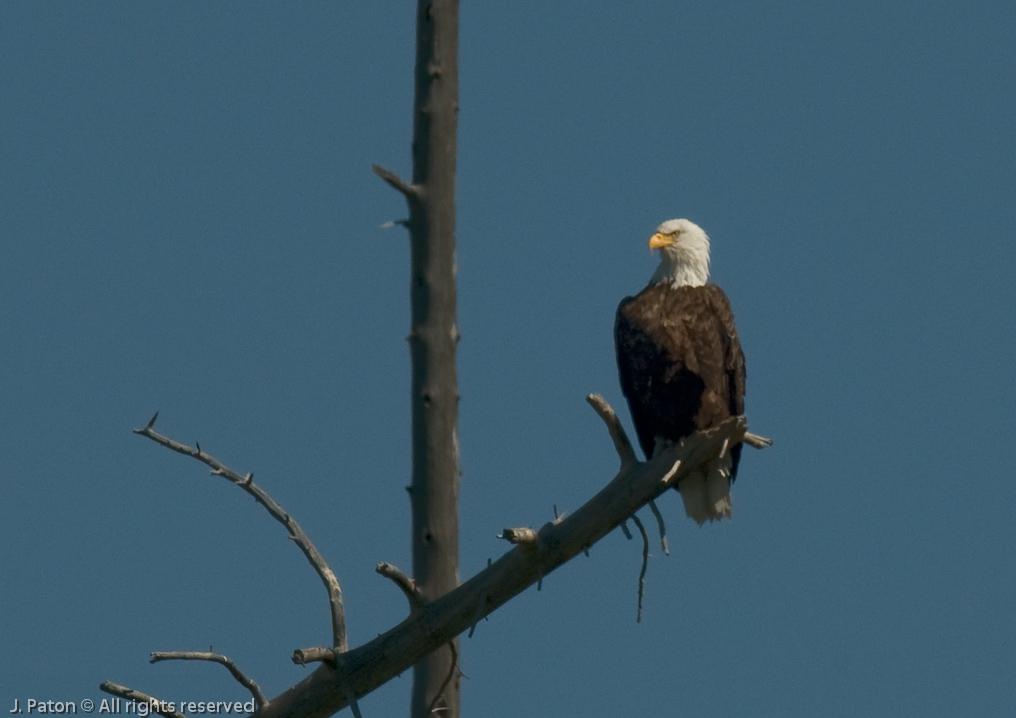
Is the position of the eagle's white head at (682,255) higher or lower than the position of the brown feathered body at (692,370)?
higher

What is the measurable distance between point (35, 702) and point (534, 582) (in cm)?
190

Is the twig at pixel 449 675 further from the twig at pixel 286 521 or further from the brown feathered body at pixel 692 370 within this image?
the brown feathered body at pixel 692 370

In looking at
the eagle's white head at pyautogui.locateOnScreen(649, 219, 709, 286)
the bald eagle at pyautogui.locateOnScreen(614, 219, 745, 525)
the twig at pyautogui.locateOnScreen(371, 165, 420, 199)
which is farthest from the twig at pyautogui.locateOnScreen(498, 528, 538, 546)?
the eagle's white head at pyautogui.locateOnScreen(649, 219, 709, 286)

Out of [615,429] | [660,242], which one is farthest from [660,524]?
[660,242]

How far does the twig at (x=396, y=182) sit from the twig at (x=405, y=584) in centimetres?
118

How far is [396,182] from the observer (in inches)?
171

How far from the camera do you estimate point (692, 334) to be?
5.66 meters

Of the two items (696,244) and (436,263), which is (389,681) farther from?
(696,244)

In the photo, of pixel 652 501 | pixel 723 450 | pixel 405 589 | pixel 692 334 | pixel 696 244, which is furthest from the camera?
pixel 696 244

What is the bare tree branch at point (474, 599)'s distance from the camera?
13.5ft

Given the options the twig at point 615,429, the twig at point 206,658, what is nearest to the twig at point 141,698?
the twig at point 206,658

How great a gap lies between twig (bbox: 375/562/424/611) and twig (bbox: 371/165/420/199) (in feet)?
3.88

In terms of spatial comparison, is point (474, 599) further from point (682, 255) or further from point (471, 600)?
point (682, 255)

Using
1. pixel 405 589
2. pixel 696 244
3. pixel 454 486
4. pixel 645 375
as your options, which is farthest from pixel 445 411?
pixel 696 244
